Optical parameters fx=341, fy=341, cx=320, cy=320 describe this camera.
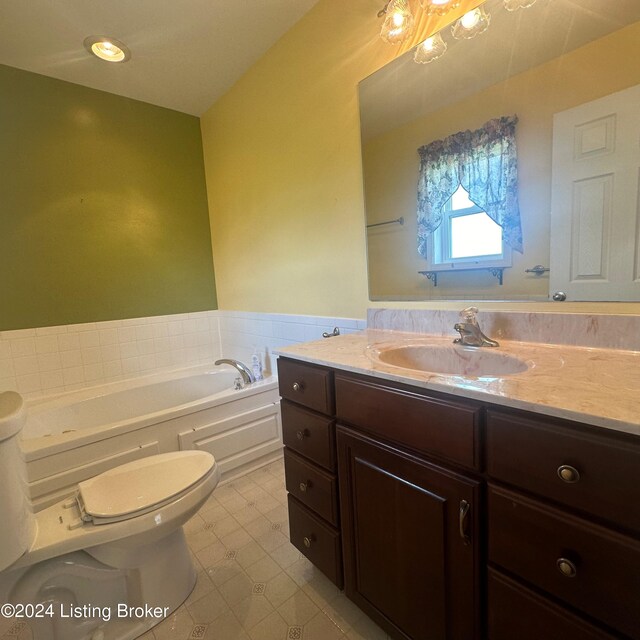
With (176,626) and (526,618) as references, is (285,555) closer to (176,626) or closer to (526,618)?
A: (176,626)

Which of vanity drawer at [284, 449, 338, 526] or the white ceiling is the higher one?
the white ceiling

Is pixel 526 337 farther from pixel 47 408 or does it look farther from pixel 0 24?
pixel 0 24

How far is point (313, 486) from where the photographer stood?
1.16 metres

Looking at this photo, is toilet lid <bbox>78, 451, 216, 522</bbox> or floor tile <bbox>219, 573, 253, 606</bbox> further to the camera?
floor tile <bbox>219, 573, 253, 606</bbox>

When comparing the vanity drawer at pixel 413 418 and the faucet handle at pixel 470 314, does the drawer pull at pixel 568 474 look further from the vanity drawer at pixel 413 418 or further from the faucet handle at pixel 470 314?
the faucet handle at pixel 470 314

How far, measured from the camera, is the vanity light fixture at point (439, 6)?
1.17 m

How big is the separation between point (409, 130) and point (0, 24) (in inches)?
78.6

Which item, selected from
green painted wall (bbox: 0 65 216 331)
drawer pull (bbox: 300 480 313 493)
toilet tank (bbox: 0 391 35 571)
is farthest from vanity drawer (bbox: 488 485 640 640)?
green painted wall (bbox: 0 65 216 331)

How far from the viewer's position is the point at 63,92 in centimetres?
207

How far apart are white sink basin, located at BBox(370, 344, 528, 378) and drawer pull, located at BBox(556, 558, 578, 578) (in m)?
0.45

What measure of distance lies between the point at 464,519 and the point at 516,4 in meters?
1.50

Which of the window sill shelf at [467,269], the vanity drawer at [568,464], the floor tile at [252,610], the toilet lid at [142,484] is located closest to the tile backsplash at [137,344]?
the window sill shelf at [467,269]

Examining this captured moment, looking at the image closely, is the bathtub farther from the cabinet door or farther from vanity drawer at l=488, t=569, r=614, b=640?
vanity drawer at l=488, t=569, r=614, b=640

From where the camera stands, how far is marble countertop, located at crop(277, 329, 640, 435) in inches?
22.6
